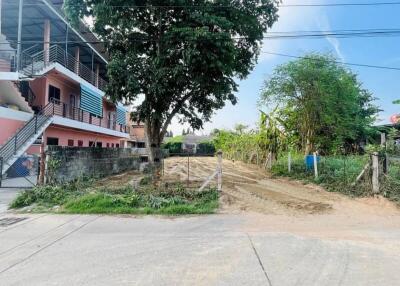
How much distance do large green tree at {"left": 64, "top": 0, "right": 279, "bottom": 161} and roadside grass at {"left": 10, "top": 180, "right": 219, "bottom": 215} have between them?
340 centimetres

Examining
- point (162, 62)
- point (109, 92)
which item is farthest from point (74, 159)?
point (162, 62)

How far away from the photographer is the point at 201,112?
1638cm

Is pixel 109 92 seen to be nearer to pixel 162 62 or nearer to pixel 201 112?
pixel 162 62

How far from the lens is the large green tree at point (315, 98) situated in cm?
1777

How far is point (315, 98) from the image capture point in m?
17.8

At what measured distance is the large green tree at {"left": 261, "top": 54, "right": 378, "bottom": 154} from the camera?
1777 centimetres

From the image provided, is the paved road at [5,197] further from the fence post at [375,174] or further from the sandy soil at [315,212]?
the fence post at [375,174]

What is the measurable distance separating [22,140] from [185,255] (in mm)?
12647

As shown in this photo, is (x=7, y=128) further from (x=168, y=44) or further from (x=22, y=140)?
(x=168, y=44)

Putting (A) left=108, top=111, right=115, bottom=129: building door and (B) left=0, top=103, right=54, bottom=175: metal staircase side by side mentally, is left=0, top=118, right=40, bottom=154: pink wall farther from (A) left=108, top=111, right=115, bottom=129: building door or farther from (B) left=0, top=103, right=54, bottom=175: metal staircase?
(A) left=108, top=111, right=115, bottom=129: building door

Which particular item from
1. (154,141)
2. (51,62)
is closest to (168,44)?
(154,141)

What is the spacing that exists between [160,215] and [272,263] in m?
4.34

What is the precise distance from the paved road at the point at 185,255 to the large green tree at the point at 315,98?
11.3 m

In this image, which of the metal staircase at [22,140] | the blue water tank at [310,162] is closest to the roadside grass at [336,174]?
the blue water tank at [310,162]
